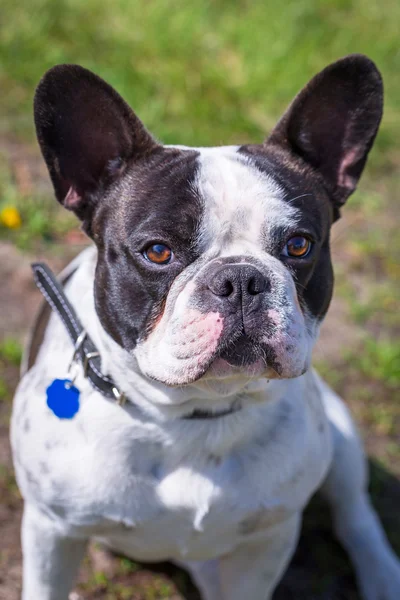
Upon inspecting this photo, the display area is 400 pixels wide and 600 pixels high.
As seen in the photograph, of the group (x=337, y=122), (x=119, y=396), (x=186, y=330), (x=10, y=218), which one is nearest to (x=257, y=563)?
(x=119, y=396)

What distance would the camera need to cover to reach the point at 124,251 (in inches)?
96.0

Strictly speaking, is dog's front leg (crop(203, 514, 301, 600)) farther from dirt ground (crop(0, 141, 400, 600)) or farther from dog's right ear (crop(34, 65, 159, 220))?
dog's right ear (crop(34, 65, 159, 220))

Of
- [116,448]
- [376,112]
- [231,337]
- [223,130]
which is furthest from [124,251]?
[223,130]

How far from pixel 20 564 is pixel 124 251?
163cm

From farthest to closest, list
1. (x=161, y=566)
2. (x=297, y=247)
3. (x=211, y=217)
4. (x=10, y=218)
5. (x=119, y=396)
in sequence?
(x=10, y=218)
(x=161, y=566)
(x=119, y=396)
(x=297, y=247)
(x=211, y=217)

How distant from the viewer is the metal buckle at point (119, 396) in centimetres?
256

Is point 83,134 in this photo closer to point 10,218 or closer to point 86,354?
point 86,354

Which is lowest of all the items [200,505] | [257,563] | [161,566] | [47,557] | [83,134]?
[161,566]

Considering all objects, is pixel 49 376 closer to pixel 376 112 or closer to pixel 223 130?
pixel 376 112

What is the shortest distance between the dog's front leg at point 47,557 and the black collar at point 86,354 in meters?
0.52

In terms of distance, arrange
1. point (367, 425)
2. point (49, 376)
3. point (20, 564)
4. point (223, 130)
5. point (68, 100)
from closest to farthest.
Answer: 1. point (68, 100)
2. point (49, 376)
3. point (20, 564)
4. point (367, 425)
5. point (223, 130)

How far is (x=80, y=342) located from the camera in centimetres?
262

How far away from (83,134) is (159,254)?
0.53m

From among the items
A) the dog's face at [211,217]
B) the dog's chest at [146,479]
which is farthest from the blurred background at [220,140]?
the dog's face at [211,217]
